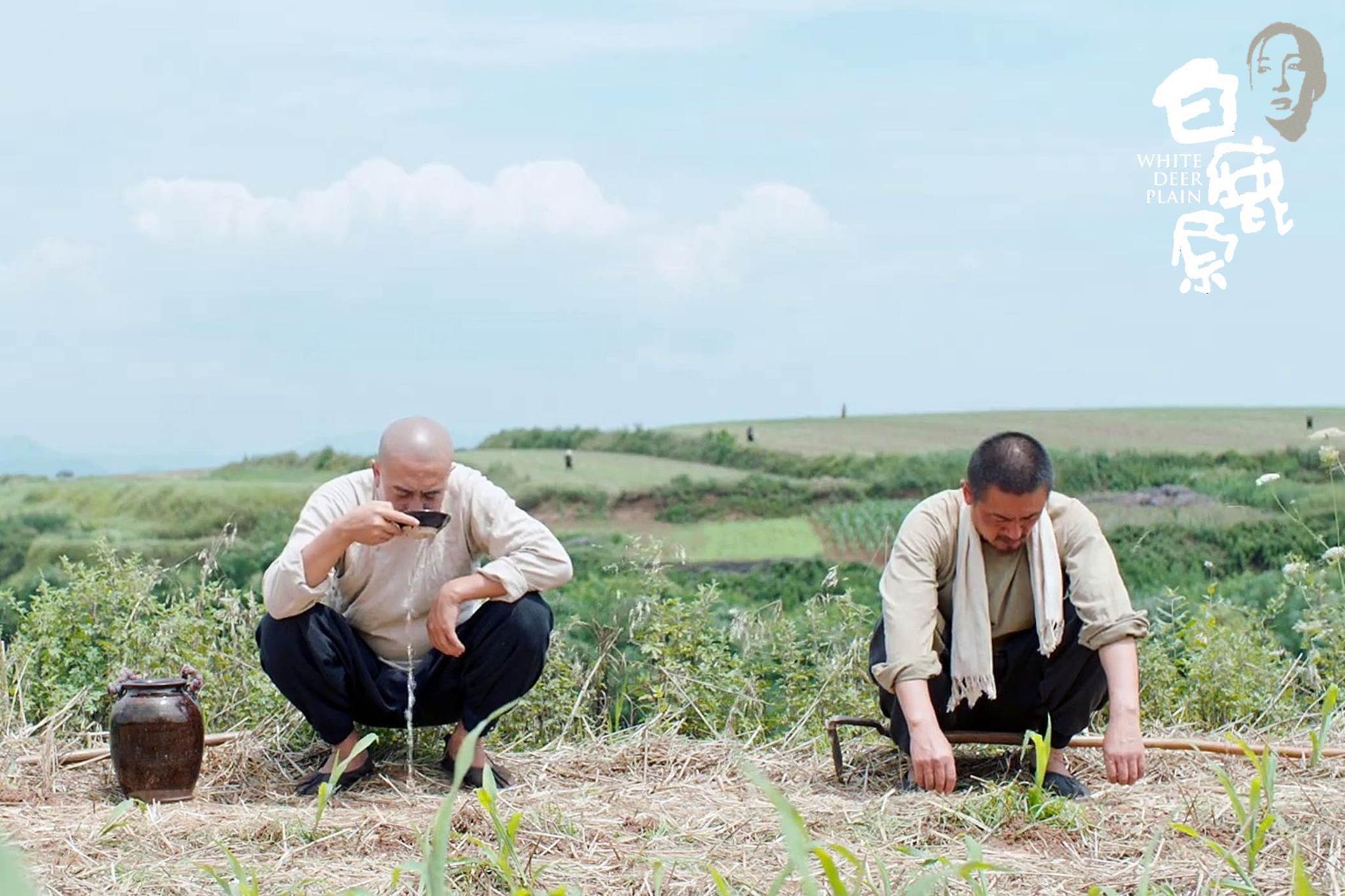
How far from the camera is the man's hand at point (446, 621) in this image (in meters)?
4.09

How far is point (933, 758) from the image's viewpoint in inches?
147

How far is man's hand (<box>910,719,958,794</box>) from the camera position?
3.74 m

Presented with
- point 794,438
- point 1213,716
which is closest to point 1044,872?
point 1213,716

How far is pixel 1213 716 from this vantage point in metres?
5.17

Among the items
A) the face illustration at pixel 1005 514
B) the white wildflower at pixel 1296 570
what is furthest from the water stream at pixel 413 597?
the white wildflower at pixel 1296 570

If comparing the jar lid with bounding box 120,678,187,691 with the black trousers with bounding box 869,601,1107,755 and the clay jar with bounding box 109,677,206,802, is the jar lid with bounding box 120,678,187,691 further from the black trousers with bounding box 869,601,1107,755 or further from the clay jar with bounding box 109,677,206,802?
the black trousers with bounding box 869,601,1107,755

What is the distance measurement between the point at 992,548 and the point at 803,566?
4.06 m

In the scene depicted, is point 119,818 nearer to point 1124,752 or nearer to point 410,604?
point 410,604

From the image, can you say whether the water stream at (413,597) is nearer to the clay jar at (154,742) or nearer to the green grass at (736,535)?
the clay jar at (154,742)

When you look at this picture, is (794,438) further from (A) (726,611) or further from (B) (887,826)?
(B) (887,826)

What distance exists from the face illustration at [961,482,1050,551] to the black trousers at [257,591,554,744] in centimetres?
131

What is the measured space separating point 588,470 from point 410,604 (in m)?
6.05

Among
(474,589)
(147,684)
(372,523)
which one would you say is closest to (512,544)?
(474,589)

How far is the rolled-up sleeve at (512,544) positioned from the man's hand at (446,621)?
13 cm
